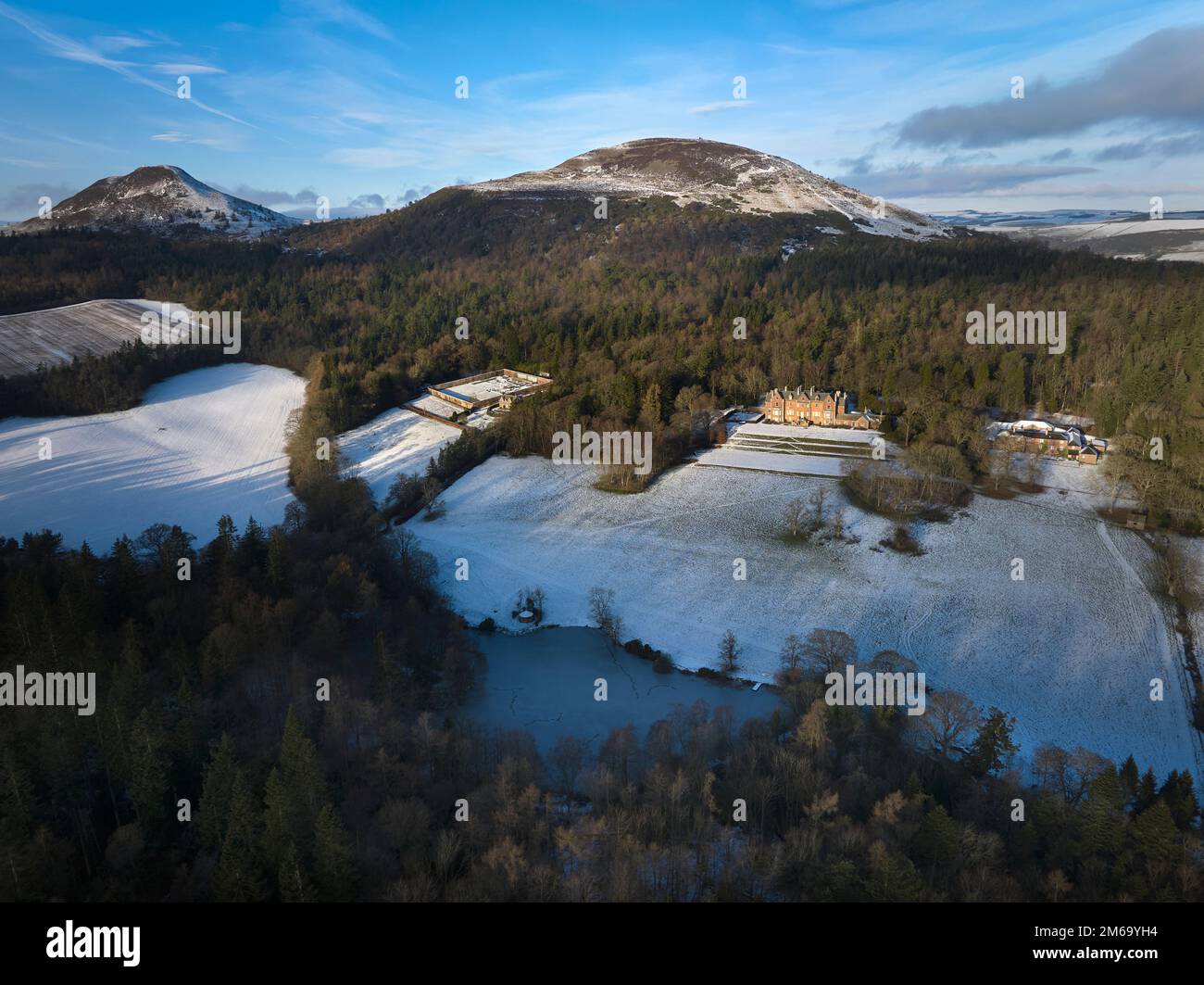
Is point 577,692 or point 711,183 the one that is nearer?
point 577,692

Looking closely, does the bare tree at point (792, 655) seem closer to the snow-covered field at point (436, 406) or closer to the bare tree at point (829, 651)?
the bare tree at point (829, 651)

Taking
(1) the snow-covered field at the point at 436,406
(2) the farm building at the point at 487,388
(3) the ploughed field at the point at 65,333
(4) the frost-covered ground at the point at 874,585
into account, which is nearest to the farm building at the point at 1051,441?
(4) the frost-covered ground at the point at 874,585

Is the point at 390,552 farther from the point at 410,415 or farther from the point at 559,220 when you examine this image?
the point at 559,220

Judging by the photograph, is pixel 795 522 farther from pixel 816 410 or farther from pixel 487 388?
pixel 487 388

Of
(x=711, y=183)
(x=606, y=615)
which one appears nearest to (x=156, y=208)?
(x=711, y=183)

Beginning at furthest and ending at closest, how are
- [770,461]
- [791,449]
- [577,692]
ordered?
[791,449], [770,461], [577,692]

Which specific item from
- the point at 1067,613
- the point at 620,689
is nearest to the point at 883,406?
the point at 1067,613

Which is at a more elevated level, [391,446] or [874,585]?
[391,446]
